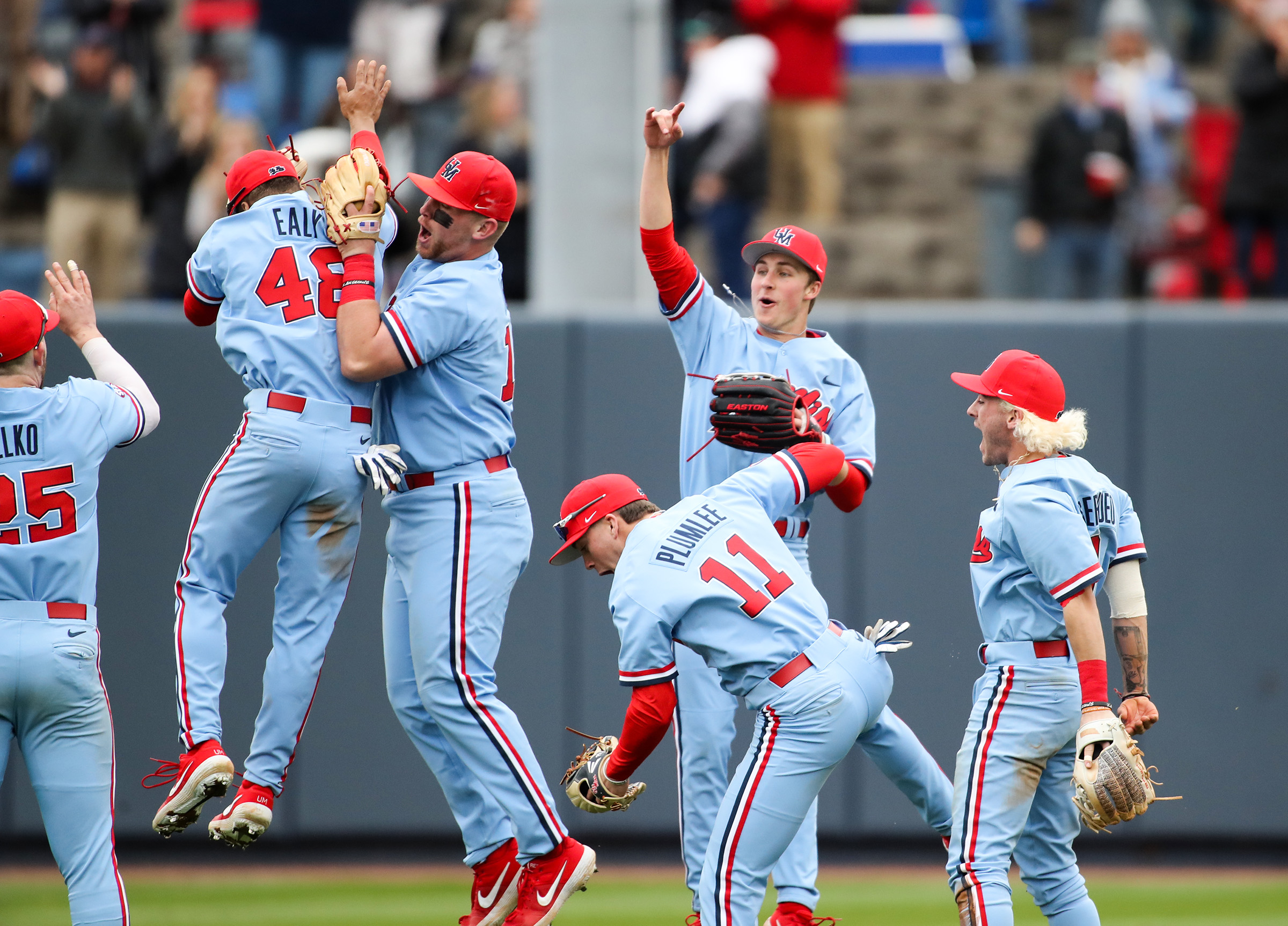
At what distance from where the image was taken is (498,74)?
446 inches

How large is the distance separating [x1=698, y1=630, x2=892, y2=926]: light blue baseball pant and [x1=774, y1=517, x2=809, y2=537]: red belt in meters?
1.05

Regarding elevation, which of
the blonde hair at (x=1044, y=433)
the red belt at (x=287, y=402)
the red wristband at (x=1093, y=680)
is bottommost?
the red wristband at (x=1093, y=680)

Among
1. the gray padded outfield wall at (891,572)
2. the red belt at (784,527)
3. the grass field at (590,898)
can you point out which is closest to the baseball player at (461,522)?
the red belt at (784,527)

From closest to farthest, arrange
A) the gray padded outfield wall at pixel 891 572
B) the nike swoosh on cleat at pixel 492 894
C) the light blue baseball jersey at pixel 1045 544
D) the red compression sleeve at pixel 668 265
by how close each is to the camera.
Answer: the light blue baseball jersey at pixel 1045 544, the nike swoosh on cleat at pixel 492 894, the red compression sleeve at pixel 668 265, the gray padded outfield wall at pixel 891 572

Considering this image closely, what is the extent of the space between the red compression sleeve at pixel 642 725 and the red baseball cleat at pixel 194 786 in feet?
4.20

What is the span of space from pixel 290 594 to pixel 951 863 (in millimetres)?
2418

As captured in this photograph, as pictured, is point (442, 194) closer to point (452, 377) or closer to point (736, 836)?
point (452, 377)

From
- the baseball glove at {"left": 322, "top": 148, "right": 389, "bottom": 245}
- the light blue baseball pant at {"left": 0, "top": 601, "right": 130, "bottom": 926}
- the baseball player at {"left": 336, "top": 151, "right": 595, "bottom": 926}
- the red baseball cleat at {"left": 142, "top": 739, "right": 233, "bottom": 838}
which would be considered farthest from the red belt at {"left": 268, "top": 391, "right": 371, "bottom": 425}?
the red baseball cleat at {"left": 142, "top": 739, "right": 233, "bottom": 838}

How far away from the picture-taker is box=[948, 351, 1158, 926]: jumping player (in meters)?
4.94

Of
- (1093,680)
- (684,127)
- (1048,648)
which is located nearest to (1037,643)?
(1048,648)

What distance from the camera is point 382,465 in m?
5.34

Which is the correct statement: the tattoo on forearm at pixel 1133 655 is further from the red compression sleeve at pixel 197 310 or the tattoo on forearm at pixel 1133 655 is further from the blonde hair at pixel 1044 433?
the red compression sleeve at pixel 197 310

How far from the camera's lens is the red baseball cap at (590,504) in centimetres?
500

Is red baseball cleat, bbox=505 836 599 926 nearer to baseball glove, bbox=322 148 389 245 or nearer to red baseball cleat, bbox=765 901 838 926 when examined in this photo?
red baseball cleat, bbox=765 901 838 926
